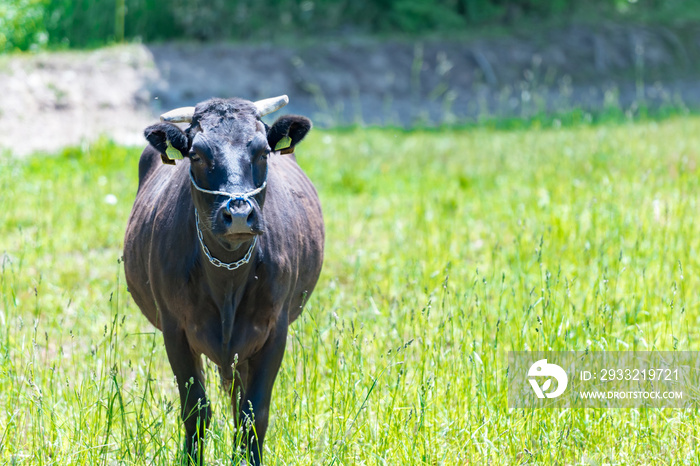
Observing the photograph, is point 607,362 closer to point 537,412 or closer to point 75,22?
point 537,412

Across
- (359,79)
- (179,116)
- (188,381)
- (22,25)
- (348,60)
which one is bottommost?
(188,381)

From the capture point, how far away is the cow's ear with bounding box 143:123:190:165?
3.65m

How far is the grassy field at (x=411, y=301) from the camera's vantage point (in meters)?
3.80

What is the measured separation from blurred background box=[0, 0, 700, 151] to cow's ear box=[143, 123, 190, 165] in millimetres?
8238

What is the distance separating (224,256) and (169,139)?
1.96ft

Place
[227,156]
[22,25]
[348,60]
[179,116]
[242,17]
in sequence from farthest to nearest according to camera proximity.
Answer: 1. [242,17]
2. [348,60]
3. [22,25]
4. [179,116]
5. [227,156]

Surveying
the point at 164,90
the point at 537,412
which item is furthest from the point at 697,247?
the point at 164,90

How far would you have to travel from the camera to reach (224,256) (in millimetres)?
3641

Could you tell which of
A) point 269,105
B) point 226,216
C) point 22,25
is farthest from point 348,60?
point 226,216

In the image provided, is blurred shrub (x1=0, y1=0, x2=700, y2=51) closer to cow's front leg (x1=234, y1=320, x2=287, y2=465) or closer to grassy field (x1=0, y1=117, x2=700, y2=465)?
grassy field (x1=0, y1=117, x2=700, y2=465)

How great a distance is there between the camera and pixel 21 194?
881 cm

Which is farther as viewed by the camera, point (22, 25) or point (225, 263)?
point (22, 25)

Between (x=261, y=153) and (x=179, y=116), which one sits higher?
(x=179, y=116)

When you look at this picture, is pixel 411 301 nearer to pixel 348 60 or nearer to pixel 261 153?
pixel 261 153
